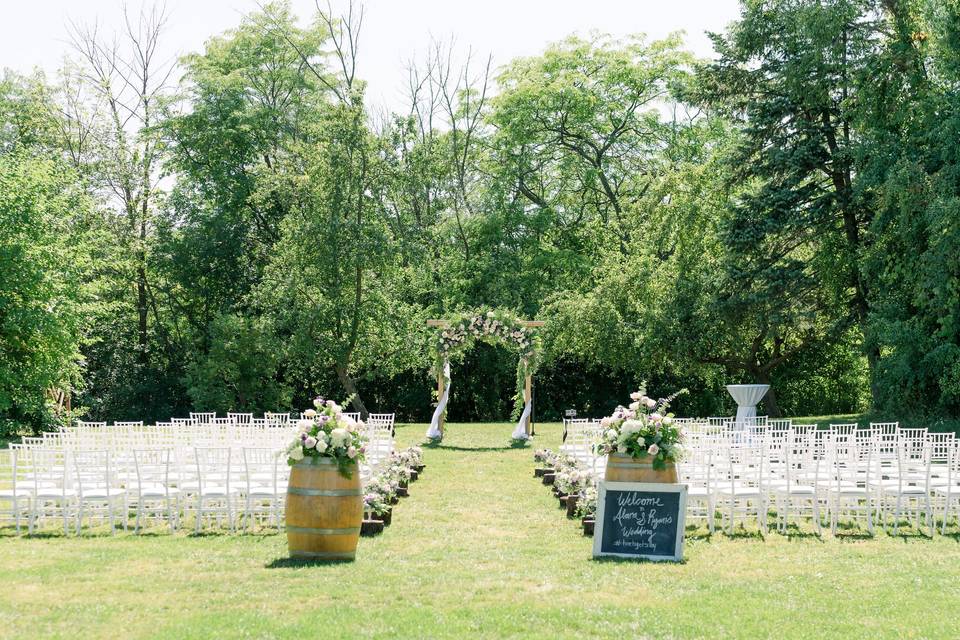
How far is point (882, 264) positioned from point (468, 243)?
15629 millimetres

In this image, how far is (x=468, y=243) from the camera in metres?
34.8

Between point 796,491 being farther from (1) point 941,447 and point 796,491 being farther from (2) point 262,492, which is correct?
(2) point 262,492

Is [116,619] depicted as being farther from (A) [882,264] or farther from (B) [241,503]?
(A) [882,264]

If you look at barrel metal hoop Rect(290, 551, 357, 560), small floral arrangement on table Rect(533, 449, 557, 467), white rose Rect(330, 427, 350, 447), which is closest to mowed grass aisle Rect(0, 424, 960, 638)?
barrel metal hoop Rect(290, 551, 357, 560)

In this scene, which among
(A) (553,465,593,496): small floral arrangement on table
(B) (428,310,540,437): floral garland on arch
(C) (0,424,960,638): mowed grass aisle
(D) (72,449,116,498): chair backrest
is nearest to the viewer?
(C) (0,424,960,638): mowed grass aisle

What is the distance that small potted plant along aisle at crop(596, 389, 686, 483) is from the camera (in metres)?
8.72

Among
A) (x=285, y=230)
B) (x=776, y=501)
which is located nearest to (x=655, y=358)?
(x=285, y=230)

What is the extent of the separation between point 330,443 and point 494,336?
533 inches

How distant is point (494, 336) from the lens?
21531 millimetres

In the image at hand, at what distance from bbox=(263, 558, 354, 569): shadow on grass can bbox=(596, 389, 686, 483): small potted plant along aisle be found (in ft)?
8.11

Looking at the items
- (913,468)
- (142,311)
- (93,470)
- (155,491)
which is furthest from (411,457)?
(142,311)

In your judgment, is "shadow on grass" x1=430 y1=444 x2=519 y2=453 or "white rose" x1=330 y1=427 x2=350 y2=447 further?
"shadow on grass" x1=430 y1=444 x2=519 y2=453

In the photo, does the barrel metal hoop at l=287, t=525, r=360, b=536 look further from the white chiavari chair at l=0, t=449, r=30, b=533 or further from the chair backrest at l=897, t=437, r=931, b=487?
the chair backrest at l=897, t=437, r=931, b=487

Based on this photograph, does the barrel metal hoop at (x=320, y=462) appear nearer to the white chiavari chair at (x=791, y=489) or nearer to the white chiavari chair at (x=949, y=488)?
the white chiavari chair at (x=791, y=489)
